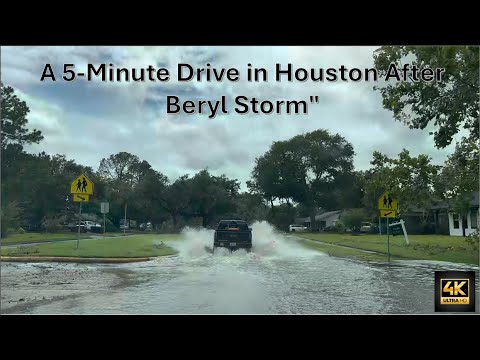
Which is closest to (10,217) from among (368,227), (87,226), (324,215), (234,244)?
(87,226)

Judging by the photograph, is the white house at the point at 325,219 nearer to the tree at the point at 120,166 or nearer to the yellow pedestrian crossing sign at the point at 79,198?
the tree at the point at 120,166

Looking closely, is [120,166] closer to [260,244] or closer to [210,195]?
[210,195]

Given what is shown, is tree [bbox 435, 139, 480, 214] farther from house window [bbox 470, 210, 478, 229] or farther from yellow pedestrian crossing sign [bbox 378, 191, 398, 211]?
yellow pedestrian crossing sign [bbox 378, 191, 398, 211]

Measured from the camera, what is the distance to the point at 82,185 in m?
7.09

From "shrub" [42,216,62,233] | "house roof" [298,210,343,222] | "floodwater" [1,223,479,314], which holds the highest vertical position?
"house roof" [298,210,343,222]

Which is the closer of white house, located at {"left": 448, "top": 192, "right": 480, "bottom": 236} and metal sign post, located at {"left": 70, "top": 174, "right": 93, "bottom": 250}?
metal sign post, located at {"left": 70, "top": 174, "right": 93, "bottom": 250}

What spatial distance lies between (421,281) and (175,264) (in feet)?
16.1

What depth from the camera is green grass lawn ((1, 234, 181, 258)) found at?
25.9 feet

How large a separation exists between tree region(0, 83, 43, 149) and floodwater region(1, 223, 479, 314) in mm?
2561

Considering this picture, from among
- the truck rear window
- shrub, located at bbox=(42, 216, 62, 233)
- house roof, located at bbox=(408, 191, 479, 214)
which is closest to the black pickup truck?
the truck rear window

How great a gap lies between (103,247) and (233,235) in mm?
3414

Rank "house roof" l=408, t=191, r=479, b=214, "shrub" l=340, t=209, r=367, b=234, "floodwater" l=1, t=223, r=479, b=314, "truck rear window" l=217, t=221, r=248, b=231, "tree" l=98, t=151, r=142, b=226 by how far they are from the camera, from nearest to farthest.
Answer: "floodwater" l=1, t=223, r=479, b=314, "tree" l=98, t=151, r=142, b=226, "shrub" l=340, t=209, r=367, b=234, "house roof" l=408, t=191, r=479, b=214, "truck rear window" l=217, t=221, r=248, b=231

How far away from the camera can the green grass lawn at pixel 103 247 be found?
791cm
